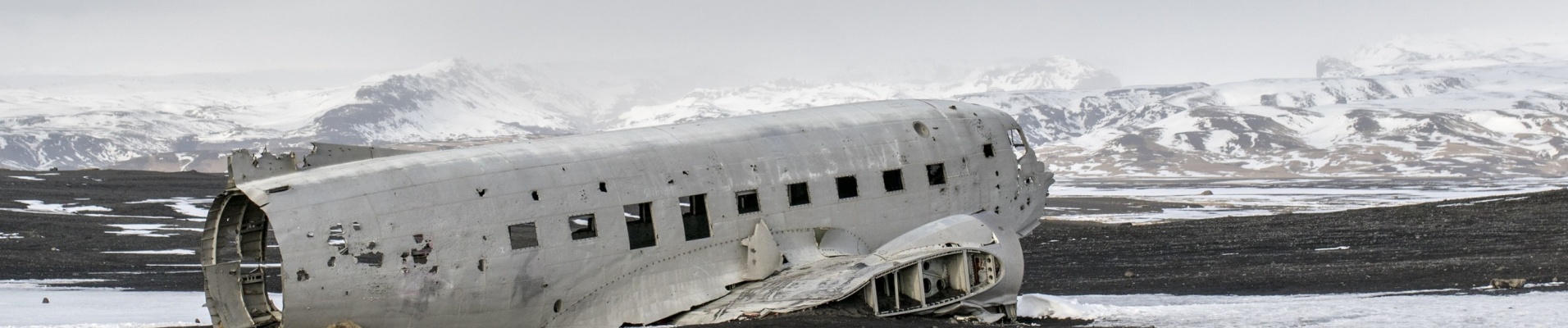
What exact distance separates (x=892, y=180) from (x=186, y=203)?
69.6 m

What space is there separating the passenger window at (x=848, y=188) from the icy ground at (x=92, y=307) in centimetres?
1221

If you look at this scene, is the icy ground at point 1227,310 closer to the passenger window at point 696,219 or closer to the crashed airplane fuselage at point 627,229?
the crashed airplane fuselage at point 627,229

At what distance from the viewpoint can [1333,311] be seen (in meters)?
23.4

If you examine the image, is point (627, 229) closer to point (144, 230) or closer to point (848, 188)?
point (848, 188)

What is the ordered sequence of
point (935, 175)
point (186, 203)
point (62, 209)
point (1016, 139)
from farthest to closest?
1. point (186, 203)
2. point (62, 209)
3. point (1016, 139)
4. point (935, 175)

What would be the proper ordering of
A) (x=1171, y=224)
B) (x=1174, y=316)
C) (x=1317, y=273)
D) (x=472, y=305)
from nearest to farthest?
(x=472, y=305) → (x=1174, y=316) → (x=1317, y=273) → (x=1171, y=224)

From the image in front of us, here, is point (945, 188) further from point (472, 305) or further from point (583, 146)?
point (472, 305)

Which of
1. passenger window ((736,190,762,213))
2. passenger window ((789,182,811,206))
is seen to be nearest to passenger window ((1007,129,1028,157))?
passenger window ((789,182,811,206))

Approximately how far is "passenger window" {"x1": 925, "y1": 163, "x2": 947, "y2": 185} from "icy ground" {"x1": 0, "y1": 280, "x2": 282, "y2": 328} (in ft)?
45.2

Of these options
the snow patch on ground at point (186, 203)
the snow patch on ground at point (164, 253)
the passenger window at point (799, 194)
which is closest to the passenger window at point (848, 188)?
the passenger window at point (799, 194)

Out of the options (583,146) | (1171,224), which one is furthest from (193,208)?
(583,146)

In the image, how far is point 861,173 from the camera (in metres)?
24.7

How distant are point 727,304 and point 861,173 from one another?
3.76 meters

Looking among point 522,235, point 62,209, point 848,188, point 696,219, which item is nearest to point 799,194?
point 848,188
